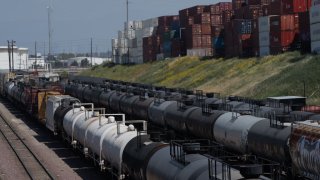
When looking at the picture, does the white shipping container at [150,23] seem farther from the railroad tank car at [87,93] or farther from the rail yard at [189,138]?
the rail yard at [189,138]

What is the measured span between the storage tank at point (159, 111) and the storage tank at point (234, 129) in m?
7.58

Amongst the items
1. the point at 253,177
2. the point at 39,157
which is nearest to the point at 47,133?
the point at 39,157

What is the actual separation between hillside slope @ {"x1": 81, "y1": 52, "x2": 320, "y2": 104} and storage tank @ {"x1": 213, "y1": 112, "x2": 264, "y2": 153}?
75.4 feet

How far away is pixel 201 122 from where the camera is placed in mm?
25969

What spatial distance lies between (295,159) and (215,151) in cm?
235

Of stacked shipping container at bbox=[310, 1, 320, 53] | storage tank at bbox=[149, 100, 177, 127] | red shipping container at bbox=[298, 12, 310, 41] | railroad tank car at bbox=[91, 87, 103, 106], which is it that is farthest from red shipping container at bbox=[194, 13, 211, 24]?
storage tank at bbox=[149, 100, 177, 127]

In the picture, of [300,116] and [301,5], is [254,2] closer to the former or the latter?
[301,5]

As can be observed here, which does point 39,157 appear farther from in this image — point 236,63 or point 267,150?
point 236,63

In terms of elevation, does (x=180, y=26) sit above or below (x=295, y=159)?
above

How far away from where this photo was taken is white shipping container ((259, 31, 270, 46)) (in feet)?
239

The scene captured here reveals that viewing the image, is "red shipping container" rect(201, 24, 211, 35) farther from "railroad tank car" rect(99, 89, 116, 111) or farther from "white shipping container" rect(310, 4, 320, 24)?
"railroad tank car" rect(99, 89, 116, 111)

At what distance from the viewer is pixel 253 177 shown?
11.6 m

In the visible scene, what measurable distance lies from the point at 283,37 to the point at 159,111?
41.3m

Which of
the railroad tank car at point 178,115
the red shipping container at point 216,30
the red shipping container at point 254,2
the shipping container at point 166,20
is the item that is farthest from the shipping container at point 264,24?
the shipping container at point 166,20
